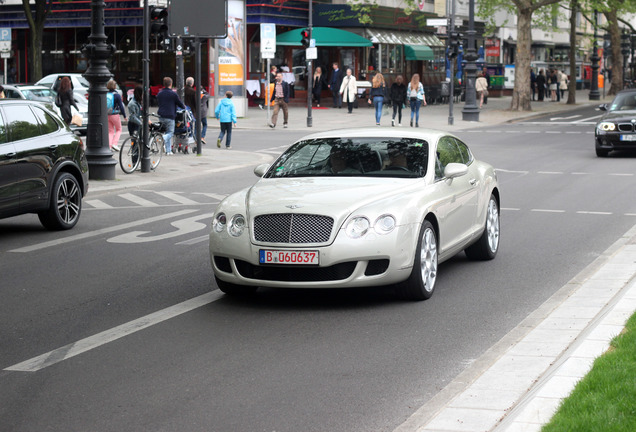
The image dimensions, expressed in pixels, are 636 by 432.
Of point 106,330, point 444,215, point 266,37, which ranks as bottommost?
point 106,330

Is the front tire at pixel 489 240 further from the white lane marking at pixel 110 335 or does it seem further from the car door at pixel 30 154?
the car door at pixel 30 154

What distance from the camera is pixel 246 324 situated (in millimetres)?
7977

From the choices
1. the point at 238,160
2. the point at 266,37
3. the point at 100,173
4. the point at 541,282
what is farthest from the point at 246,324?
the point at 266,37

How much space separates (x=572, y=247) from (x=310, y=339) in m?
5.22

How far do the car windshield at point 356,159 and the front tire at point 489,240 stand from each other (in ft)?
5.02

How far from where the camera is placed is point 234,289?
8.93 metres

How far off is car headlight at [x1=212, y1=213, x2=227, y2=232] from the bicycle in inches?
490

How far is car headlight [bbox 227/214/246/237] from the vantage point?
334 inches

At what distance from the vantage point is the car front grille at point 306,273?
830cm

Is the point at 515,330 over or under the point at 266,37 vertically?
under

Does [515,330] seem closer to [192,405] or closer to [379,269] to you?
[379,269]

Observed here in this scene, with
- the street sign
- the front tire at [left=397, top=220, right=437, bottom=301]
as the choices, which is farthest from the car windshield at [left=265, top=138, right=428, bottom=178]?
the street sign

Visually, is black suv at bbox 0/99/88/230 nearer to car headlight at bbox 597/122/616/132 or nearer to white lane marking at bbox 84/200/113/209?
white lane marking at bbox 84/200/113/209

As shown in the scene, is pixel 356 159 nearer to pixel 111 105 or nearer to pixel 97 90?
pixel 97 90
